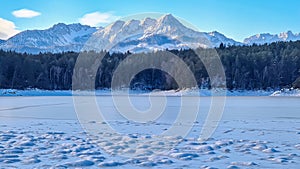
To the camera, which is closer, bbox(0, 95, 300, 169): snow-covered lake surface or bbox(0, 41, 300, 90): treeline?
bbox(0, 95, 300, 169): snow-covered lake surface

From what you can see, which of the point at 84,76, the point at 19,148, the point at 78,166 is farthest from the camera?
the point at 84,76

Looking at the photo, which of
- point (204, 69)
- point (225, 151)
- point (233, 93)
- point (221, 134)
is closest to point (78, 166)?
point (225, 151)

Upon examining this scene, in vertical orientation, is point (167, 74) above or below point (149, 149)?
above

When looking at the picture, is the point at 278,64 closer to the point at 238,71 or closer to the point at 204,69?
the point at 238,71

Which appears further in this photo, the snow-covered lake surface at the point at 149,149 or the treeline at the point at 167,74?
the treeline at the point at 167,74

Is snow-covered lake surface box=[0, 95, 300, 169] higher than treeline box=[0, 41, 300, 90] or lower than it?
lower

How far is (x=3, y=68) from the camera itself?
240 ft

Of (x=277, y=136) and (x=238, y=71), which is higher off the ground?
(x=238, y=71)

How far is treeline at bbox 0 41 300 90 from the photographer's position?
220ft

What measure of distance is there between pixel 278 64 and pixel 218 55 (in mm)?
11461

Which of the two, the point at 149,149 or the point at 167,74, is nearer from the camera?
the point at 149,149

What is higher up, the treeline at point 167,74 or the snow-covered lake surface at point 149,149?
the treeline at point 167,74

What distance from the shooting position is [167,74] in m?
76.1

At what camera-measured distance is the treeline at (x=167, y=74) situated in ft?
220
